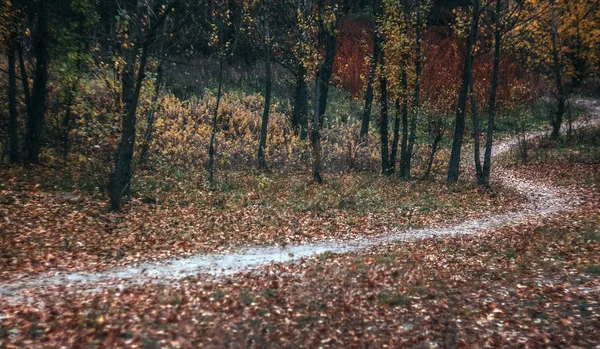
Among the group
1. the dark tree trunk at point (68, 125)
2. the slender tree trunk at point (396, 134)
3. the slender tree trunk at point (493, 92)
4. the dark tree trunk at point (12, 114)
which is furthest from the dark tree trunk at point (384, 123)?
the dark tree trunk at point (12, 114)

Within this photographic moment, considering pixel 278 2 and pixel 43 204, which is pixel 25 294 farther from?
pixel 278 2

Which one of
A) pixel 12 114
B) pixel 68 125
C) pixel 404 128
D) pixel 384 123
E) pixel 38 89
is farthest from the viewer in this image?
pixel 384 123

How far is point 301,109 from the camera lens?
105ft

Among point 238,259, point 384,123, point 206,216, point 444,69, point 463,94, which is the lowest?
point 238,259

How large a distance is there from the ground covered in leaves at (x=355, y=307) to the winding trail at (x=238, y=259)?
0.67 meters

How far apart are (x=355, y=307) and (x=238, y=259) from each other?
495cm

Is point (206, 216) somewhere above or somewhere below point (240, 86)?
below

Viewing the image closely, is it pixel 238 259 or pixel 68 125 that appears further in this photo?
pixel 68 125

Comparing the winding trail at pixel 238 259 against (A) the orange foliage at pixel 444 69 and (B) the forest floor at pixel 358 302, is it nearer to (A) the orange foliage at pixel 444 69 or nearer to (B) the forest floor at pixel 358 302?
(B) the forest floor at pixel 358 302

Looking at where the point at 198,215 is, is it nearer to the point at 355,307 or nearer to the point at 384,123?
the point at 355,307

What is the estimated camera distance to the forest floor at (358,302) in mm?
7090

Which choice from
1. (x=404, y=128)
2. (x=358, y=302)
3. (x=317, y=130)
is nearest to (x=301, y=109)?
(x=404, y=128)

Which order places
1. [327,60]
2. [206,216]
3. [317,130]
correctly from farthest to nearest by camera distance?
[327,60], [317,130], [206,216]

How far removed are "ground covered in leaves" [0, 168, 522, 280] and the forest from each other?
10cm
